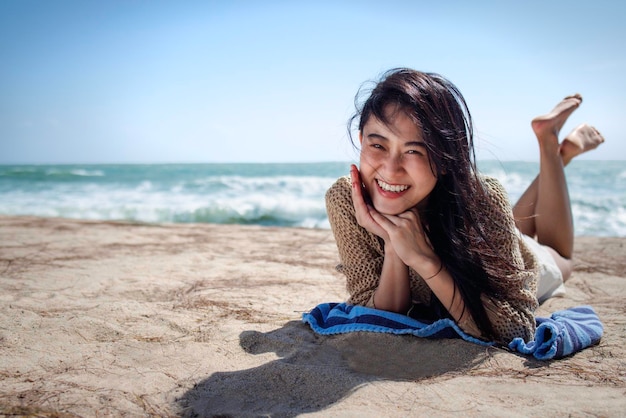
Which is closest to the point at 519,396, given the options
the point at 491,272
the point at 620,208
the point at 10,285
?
the point at 491,272

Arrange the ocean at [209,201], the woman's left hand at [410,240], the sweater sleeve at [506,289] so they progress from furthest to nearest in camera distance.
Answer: the ocean at [209,201] < the sweater sleeve at [506,289] < the woman's left hand at [410,240]

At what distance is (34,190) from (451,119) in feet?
59.4

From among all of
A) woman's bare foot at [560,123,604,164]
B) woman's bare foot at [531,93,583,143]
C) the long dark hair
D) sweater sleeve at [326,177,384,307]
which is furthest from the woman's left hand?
woman's bare foot at [560,123,604,164]

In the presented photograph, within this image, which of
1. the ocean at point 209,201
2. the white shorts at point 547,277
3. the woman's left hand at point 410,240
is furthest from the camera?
the ocean at point 209,201

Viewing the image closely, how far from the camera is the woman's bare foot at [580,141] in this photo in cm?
382

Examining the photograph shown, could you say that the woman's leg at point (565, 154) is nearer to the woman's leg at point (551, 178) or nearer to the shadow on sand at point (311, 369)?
the woman's leg at point (551, 178)

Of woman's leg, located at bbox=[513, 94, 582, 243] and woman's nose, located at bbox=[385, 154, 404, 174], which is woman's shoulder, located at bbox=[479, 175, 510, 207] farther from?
woman's leg, located at bbox=[513, 94, 582, 243]

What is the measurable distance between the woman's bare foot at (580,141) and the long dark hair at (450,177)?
214cm

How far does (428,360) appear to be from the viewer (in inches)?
82.4

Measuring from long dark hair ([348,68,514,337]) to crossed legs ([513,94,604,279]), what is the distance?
5.03 ft

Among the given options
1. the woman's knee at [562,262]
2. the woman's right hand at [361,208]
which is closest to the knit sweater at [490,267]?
the woman's right hand at [361,208]

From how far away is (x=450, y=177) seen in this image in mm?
2170

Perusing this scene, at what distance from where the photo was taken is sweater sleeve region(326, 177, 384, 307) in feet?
8.13

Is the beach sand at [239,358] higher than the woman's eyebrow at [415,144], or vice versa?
the woman's eyebrow at [415,144]
